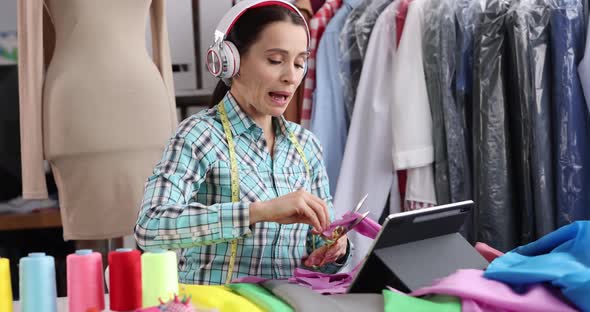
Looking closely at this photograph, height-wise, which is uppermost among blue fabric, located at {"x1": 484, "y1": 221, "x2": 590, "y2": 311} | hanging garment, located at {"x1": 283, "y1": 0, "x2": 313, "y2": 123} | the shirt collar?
hanging garment, located at {"x1": 283, "y1": 0, "x2": 313, "y2": 123}

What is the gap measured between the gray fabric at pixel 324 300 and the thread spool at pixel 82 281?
26 cm

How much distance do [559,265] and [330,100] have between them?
1.59 meters

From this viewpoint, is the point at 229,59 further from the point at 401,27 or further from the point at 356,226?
the point at 401,27

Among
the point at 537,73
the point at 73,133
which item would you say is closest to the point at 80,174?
the point at 73,133

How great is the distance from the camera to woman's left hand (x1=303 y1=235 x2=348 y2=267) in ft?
4.94

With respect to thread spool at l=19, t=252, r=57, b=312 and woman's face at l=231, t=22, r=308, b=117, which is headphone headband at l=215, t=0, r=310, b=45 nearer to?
woman's face at l=231, t=22, r=308, b=117

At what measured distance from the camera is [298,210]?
126 centimetres

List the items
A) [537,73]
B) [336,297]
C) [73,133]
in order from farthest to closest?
1. [73,133]
2. [537,73]
3. [336,297]

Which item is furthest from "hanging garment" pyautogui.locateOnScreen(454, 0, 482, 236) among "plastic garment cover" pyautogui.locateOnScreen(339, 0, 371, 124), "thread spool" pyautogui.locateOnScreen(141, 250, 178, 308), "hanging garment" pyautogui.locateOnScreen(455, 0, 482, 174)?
"thread spool" pyautogui.locateOnScreen(141, 250, 178, 308)

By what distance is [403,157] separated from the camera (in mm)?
2377

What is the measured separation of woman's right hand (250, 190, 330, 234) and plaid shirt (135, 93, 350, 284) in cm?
5

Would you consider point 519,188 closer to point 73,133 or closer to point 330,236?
point 330,236

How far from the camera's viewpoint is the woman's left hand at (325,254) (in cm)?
151

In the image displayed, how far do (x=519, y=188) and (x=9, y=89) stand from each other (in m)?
1.88
